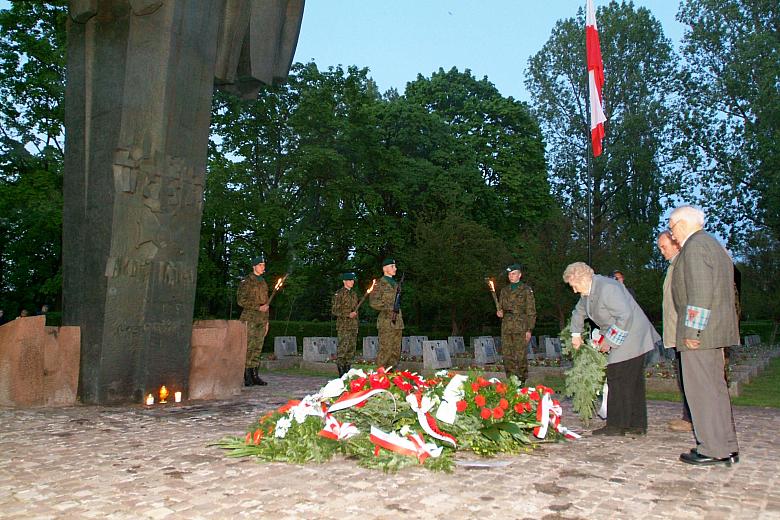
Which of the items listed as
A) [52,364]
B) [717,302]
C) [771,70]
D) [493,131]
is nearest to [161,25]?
[52,364]

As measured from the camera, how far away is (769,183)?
3100cm

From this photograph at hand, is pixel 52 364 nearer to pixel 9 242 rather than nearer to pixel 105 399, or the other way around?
pixel 105 399

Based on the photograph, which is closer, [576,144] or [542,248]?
[542,248]

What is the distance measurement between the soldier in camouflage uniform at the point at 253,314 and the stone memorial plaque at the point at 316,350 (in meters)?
5.53

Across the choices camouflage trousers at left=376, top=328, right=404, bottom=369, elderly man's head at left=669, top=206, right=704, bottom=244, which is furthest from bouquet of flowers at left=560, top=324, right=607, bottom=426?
camouflage trousers at left=376, top=328, right=404, bottom=369

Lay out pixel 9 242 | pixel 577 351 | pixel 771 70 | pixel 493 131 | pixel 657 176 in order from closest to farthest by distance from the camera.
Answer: pixel 577 351 < pixel 9 242 < pixel 771 70 < pixel 493 131 < pixel 657 176

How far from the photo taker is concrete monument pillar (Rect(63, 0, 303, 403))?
834 centimetres

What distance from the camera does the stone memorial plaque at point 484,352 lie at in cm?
1692

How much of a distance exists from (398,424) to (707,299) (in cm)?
261

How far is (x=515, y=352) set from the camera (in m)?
11.2

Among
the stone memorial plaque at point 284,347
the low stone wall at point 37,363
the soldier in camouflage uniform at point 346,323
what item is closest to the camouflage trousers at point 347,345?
the soldier in camouflage uniform at point 346,323

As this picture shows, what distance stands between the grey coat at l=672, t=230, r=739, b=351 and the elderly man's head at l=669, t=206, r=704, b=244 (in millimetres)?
265

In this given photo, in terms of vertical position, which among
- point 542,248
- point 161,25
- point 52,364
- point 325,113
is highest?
point 325,113

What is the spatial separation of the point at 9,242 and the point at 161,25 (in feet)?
63.1
